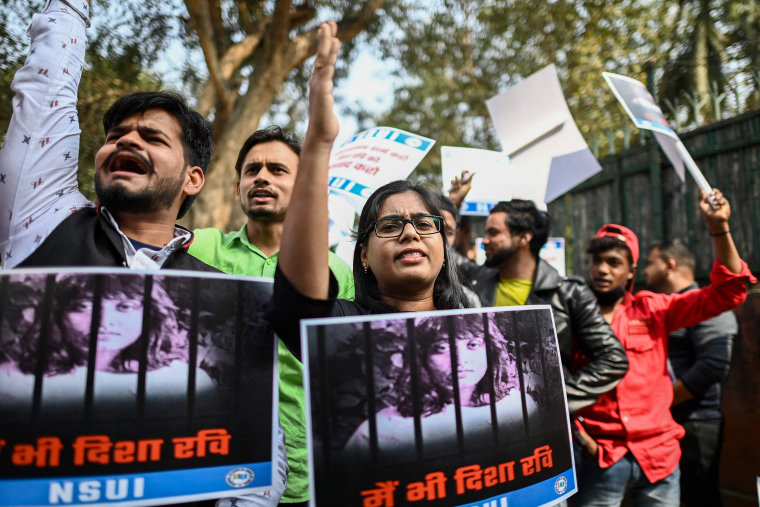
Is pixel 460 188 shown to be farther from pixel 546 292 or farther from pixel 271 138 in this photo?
pixel 271 138

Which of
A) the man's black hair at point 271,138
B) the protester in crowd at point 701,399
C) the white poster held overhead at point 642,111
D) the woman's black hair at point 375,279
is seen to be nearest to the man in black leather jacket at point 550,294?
the white poster held overhead at point 642,111

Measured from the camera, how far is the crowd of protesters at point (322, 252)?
129cm

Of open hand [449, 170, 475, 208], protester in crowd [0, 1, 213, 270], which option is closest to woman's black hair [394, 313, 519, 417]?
protester in crowd [0, 1, 213, 270]

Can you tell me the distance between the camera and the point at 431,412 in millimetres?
1141

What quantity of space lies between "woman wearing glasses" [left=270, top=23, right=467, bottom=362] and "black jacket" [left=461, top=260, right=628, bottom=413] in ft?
3.78

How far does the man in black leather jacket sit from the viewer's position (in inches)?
104

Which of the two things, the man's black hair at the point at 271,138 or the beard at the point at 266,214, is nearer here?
the beard at the point at 266,214

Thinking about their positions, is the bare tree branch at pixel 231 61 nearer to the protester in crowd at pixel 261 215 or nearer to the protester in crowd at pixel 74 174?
the protester in crowd at pixel 261 215

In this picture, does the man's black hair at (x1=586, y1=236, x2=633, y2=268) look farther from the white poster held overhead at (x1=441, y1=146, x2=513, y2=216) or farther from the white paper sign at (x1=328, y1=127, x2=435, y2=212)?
the white paper sign at (x1=328, y1=127, x2=435, y2=212)

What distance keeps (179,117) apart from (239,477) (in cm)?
94

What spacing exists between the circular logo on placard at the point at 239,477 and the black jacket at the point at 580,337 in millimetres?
1826

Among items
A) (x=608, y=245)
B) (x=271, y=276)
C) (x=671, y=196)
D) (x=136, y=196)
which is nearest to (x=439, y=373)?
(x=136, y=196)

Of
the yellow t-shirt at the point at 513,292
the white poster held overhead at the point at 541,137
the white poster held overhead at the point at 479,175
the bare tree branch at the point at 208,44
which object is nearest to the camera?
the yellow t-shirt at the point at 513,292

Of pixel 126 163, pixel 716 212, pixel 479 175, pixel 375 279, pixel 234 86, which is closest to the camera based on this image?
pixel 126 163
